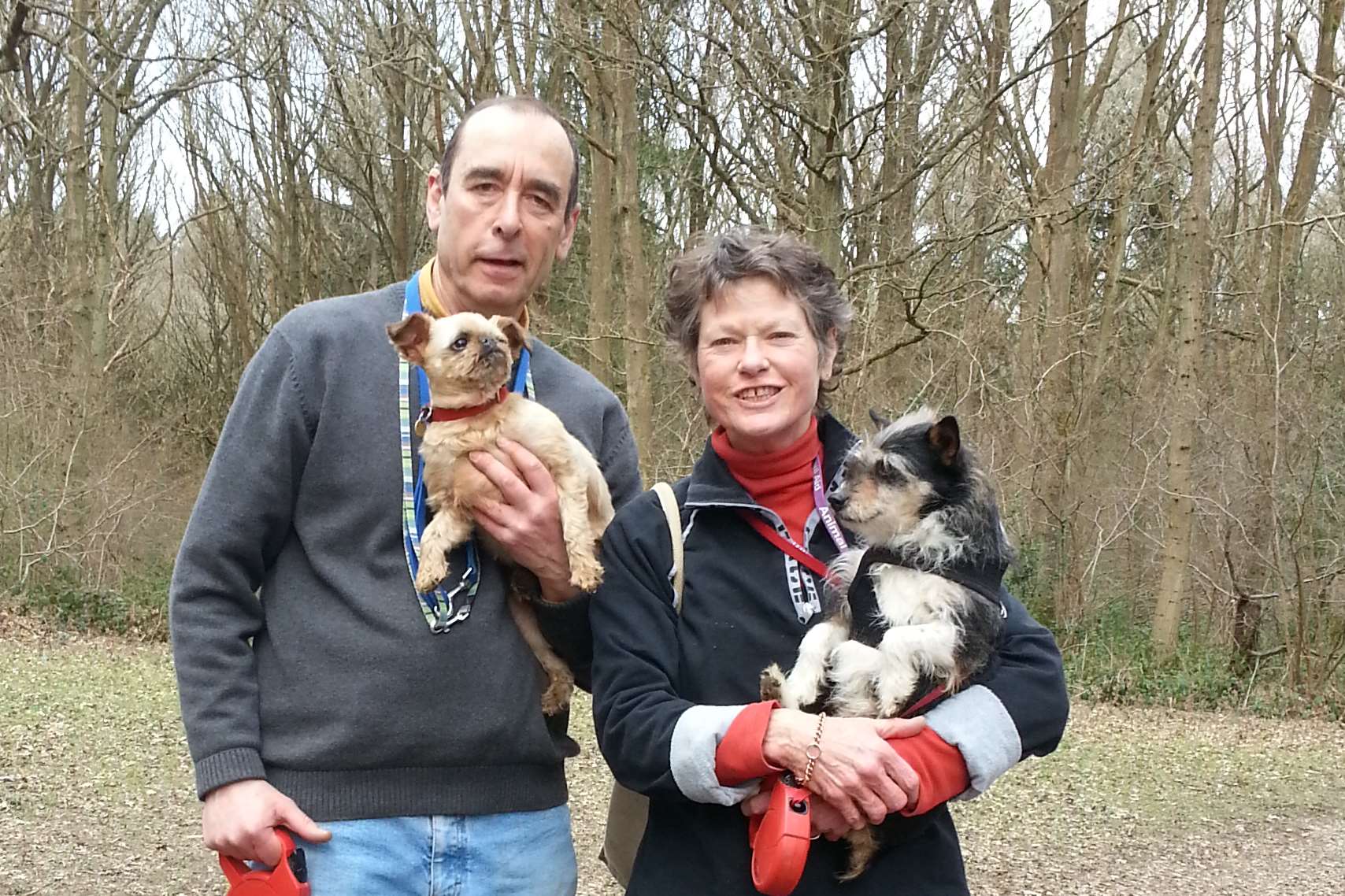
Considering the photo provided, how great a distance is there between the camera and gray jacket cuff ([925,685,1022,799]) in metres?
2.61

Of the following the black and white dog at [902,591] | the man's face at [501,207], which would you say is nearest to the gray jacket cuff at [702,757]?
the black and white dog at [902,591]

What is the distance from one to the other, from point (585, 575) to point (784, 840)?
3.14 feet

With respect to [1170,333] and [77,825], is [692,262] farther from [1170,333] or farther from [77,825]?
[1170,333]

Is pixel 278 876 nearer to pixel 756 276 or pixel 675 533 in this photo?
pixel 675 533

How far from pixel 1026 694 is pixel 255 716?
6.17ft

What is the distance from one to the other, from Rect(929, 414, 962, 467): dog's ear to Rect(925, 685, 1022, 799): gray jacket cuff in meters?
0.75

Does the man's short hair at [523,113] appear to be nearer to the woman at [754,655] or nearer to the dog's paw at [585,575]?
the woman at [754,655]

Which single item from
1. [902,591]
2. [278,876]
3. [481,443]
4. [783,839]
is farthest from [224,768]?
[902,591]

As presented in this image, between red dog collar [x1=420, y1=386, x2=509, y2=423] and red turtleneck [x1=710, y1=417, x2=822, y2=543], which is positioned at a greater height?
red dog collar [x1=420, y1=386, x2=509, y2=423]

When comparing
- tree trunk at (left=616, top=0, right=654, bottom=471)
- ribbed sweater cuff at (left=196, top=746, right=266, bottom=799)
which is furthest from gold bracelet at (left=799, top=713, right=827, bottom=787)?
tree trunk at (left=616, top=0, right=654, bottom=471)

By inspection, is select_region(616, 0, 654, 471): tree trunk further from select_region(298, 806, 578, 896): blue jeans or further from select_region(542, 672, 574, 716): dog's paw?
select_region(298, 806, 578, 896): blue jeans

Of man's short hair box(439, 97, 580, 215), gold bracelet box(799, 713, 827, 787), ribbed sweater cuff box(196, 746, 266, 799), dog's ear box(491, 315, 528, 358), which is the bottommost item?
ribbed sweater cuff box(196, 746, 266, 799)

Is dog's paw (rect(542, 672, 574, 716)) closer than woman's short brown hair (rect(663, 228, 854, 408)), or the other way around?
woman's short brown hair (rect(663, 228, 854, 408))

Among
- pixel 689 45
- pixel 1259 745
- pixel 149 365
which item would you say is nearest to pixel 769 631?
pixel 689 45
